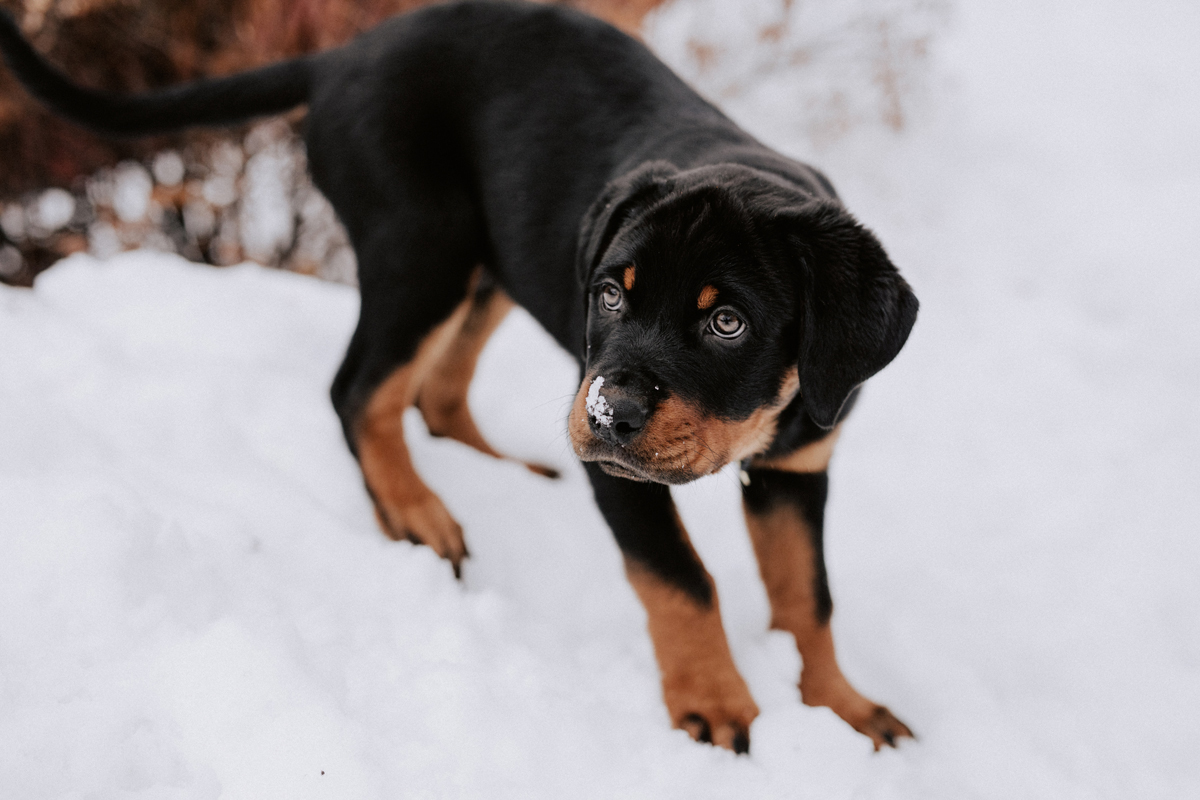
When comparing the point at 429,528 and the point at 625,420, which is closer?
the point at 625,420

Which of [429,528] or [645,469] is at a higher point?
[645,469]

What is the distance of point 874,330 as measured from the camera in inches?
67.6

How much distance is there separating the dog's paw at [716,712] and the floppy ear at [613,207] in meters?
0.96

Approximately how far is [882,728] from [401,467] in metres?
1.44

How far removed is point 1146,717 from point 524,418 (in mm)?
2159

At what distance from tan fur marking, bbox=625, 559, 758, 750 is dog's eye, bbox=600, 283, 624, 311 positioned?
0.59 meters

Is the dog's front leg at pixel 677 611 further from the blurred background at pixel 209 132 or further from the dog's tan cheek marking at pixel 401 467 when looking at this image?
the blurred background at pixel 209 132

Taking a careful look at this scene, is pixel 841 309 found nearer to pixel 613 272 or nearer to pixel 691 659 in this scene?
pixel 613 272

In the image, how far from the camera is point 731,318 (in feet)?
5.81

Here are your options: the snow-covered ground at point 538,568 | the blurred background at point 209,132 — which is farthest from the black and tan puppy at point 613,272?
the blurred background at point 209,132

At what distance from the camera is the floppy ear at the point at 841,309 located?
5.64 ft

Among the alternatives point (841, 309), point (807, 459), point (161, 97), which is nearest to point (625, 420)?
point (841, 309)

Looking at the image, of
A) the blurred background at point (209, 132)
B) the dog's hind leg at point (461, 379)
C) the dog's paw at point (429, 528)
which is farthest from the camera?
the blurred background at point (209, 132)

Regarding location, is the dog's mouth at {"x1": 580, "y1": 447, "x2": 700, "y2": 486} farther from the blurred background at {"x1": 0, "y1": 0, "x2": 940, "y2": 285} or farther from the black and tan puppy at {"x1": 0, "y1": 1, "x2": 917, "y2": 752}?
the blurred background at {"x1": 0, "y1": 0, "x2": 940, "y2": 285}
